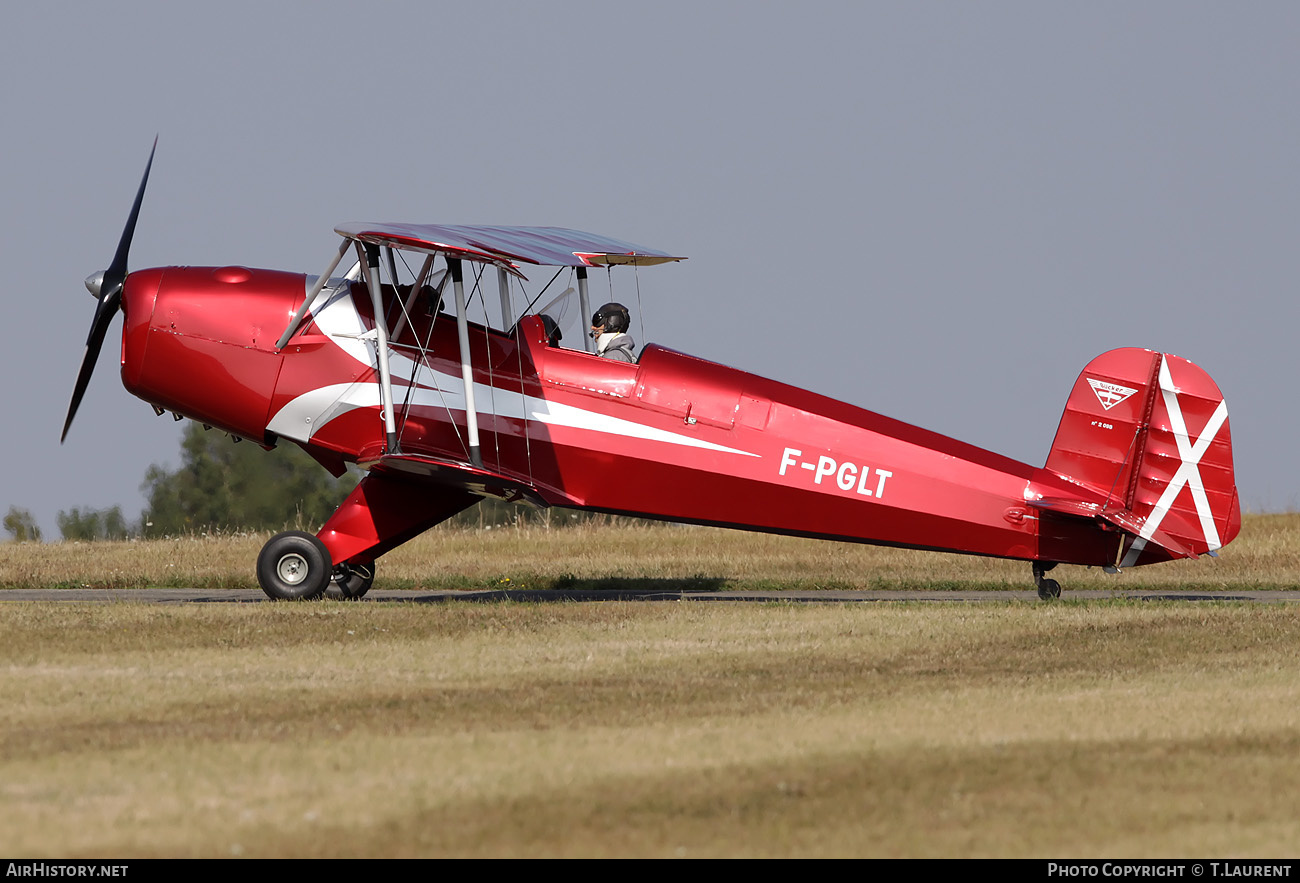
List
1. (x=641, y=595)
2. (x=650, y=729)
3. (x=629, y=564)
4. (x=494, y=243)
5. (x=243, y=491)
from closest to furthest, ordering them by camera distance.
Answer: (x=650, y=729) < (x=494, y=243) < (x=641, y=595) < (x=629, y=564) < (x=243, y=491)

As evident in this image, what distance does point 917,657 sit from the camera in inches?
401

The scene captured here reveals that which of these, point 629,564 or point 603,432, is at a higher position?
point 603,432

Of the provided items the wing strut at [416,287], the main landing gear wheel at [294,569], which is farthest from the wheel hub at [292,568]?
the wing strut at [416,287]

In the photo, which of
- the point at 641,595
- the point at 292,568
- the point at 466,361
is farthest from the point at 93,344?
the point at 641,595

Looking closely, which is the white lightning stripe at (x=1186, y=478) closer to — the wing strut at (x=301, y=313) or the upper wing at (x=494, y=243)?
the upper wing at (x=494, y=243)

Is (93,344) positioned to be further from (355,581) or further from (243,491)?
(243,491)

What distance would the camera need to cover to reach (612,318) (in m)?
14.4

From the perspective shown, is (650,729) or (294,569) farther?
(294,569)

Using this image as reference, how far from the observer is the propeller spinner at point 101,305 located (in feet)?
46.5

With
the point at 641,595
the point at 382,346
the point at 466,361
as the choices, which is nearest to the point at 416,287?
the point at 382,346

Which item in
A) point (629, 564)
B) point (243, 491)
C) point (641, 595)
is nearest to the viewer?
point (641, 595)

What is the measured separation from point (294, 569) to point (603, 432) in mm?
3345

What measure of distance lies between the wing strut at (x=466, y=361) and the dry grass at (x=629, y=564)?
4360 mm

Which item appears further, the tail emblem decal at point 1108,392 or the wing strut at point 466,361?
the tail emblem decal at point 1108,392
